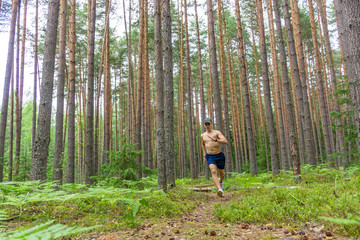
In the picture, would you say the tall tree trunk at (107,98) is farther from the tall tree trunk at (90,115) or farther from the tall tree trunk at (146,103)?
the tall tree trunk at (90,115)

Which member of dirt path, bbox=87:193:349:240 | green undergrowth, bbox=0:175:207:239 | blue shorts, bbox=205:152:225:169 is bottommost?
dirt path, bbox=87:193:349:240

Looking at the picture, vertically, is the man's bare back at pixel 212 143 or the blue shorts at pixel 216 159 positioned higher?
the man's bare back at pixel 212 143

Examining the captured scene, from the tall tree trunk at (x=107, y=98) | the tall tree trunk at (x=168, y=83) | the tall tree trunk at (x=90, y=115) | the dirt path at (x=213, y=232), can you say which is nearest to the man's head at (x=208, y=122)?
the tall tree trunk at (x=168, y=83)

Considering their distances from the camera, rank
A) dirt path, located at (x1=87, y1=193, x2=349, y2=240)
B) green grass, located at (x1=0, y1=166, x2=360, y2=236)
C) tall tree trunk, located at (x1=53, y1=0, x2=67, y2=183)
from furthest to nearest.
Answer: tall tree trunk, located at (x1=53, y1=0, x2=67, y2=183) < green grass, located at (x1=0, y1=166, x2=360, y2=236) < dirt path, located at (x1=87, y1=193, x2=349, y2=240)

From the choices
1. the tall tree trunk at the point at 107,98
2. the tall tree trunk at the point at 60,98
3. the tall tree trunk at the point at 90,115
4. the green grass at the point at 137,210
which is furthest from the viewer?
the tall tree trunk at the point at 107,98

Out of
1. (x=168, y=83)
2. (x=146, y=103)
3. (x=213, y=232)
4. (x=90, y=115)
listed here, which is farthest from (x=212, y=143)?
(x=146, y=103)

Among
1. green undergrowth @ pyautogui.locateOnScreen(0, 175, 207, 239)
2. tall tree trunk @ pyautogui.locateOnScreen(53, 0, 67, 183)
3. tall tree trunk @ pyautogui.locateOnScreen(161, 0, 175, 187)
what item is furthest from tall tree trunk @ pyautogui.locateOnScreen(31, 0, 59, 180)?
tall tree trunk @ pyautogui.locateOnScreen(53, 0, 67, 183)

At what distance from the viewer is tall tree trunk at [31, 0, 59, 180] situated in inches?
199

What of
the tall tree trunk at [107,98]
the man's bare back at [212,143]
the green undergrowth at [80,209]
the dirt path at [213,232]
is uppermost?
the tall tree trunk at [107,98]

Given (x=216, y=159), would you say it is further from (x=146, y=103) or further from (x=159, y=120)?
(x=146, y=103)

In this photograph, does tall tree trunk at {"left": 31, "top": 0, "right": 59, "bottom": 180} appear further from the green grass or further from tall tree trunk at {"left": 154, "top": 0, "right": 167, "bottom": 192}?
tall tree trunk at {"left": 154, "top": 0, "right": 167, "bottom": 192}

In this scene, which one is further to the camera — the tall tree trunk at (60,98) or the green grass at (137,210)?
the tall tree trunk at (60,98)

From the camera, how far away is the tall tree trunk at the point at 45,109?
5047 millimetres

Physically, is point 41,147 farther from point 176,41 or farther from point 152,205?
point 176,41
